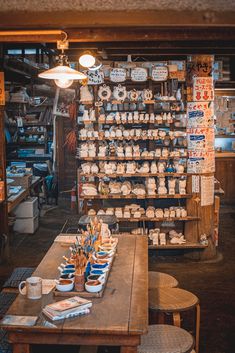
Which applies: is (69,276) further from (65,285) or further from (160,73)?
(160,73)

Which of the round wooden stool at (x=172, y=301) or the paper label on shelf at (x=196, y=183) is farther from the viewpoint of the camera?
the paper label on shelf at (x=196, y=183)

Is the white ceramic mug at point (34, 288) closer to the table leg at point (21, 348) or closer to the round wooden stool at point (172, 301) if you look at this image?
the table leg at point (21, 348)

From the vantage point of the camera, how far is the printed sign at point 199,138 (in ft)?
26.8

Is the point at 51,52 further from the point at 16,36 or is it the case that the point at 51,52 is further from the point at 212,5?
the point at 212,5

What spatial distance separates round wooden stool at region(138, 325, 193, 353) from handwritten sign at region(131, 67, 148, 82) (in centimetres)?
491

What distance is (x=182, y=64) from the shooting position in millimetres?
8398

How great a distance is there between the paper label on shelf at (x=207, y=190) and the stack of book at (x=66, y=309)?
489 centimetres

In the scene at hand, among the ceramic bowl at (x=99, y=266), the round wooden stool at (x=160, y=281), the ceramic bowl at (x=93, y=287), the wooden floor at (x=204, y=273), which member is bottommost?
the wooden floor at (x=204, y=273)

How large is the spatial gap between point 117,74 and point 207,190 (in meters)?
2.42

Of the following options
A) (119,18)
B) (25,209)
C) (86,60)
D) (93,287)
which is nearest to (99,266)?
(93,287)

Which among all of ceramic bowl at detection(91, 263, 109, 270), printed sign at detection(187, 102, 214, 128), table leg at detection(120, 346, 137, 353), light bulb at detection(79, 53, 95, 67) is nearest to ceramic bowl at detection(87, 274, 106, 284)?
ceramic bowl at detection(91, 263, 109, 270)

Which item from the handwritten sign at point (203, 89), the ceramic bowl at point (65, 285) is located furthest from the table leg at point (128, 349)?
the handwritten sign at point (203, 89)

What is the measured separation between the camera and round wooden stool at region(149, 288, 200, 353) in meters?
4.52

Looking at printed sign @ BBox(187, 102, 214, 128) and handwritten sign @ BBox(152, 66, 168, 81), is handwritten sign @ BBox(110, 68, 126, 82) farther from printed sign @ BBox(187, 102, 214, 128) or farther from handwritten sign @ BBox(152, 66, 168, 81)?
printed sign @ BBox(187, 102, 214, 128)
